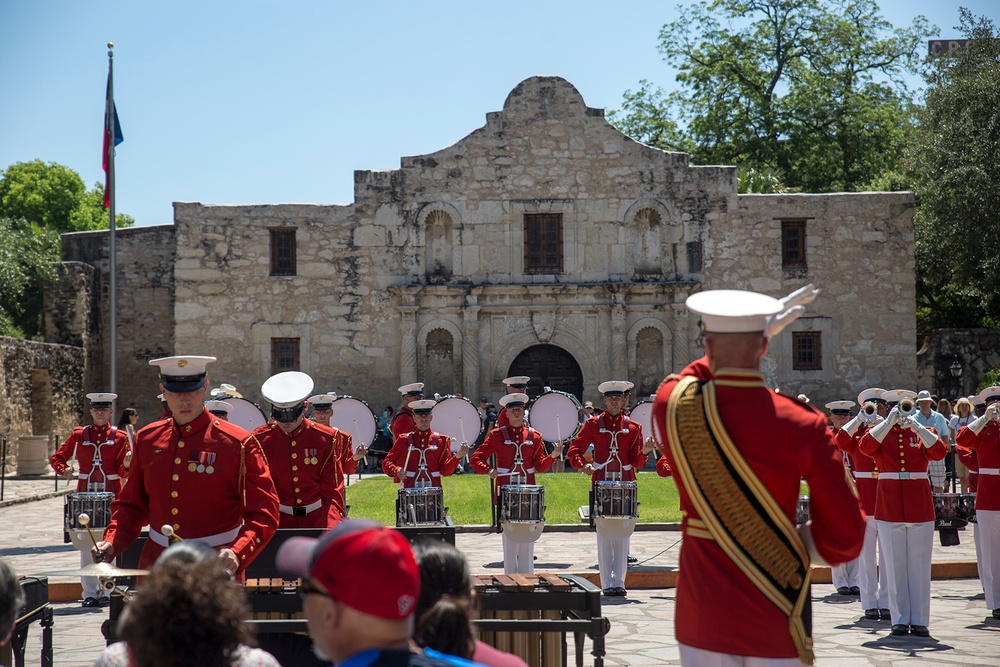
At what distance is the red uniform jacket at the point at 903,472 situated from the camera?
9641 millimetres

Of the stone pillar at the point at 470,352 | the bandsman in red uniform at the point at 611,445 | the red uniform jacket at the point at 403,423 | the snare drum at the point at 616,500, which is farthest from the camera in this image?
the stone pillar at the point at 470,352

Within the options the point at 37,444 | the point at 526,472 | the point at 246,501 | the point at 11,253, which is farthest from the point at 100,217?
the point at 246,501

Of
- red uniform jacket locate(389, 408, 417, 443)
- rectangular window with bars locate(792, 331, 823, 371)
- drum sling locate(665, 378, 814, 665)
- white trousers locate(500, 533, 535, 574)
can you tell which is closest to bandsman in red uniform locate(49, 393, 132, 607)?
red uniform jacket locate(389, 408, 417, 443)

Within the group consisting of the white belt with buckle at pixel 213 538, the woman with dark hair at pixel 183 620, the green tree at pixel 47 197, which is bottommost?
the white belt with buckle at pixel 213 538

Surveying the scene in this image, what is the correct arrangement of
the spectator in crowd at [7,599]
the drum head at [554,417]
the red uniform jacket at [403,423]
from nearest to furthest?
the spectator in crowd at [7,599], the red uniform jacket at [403,423], the drum head at [554,417]

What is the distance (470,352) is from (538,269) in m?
2.73

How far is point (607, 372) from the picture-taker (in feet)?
90.8

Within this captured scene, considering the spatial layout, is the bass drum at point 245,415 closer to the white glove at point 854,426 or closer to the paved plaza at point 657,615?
the paved plaza at point 657,615

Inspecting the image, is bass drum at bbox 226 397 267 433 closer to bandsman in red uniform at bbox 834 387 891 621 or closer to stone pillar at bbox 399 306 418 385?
bandsman in red uniform at bbox 834 387 891 621

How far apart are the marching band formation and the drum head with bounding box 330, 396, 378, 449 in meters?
2.79

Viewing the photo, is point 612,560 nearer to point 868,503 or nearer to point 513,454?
A: point 513,454

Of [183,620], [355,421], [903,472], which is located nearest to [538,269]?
[355,421]

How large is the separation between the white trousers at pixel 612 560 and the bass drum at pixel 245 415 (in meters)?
4.54

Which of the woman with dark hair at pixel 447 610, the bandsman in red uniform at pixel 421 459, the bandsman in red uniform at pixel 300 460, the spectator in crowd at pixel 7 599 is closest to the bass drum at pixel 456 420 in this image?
the bandsman in red uniform at pixel 421 459
